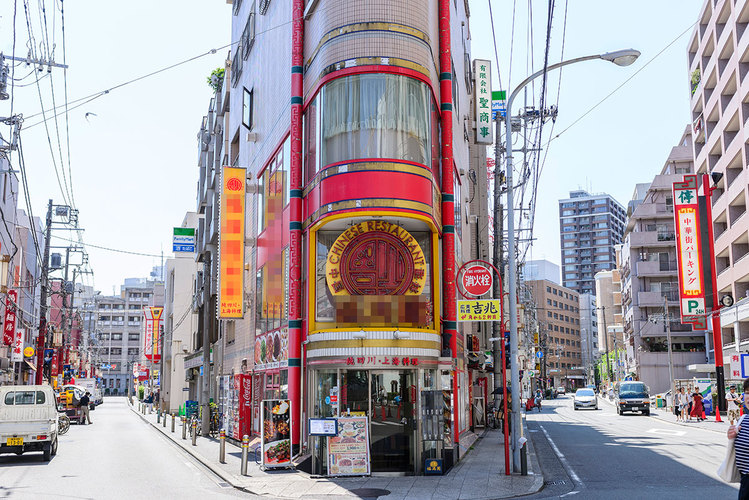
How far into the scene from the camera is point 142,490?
15758mm

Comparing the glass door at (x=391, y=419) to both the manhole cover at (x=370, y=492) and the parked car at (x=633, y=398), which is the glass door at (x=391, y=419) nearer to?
the manhole cover at (x=370, y=492)

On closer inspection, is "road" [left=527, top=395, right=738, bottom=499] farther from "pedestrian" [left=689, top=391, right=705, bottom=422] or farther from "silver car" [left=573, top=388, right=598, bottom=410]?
"silver car" [left=573, top=388, right=598, bottom=410]

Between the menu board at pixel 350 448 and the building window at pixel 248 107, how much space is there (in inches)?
686

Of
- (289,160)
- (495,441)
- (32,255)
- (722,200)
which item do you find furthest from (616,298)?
(289,160)

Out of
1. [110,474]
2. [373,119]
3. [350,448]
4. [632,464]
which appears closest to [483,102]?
[373,119]

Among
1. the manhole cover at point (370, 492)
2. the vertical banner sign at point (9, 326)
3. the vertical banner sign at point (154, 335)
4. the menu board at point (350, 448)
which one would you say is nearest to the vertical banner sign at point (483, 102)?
the menu board at point (350, 448)

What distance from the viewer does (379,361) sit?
18328 millimetres

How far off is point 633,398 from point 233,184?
3469cm

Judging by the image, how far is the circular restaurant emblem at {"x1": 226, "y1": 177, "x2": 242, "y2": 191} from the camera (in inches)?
1129

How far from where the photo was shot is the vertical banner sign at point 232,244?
28.6 metres

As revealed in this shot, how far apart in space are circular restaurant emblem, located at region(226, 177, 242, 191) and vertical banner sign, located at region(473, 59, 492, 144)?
1022 centimetres

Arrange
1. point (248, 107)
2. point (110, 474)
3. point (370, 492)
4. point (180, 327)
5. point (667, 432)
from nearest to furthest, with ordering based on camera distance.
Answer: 1. point (370, 492)
2. point (110, 474)
3. point (248, 107)
4. point (667, 432)
5. point (180, 327)

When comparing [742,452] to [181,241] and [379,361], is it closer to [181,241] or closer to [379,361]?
[379,361]

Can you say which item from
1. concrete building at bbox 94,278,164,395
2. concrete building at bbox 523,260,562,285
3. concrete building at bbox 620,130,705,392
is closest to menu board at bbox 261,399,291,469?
concrete building at bbox 620,130,705,392
